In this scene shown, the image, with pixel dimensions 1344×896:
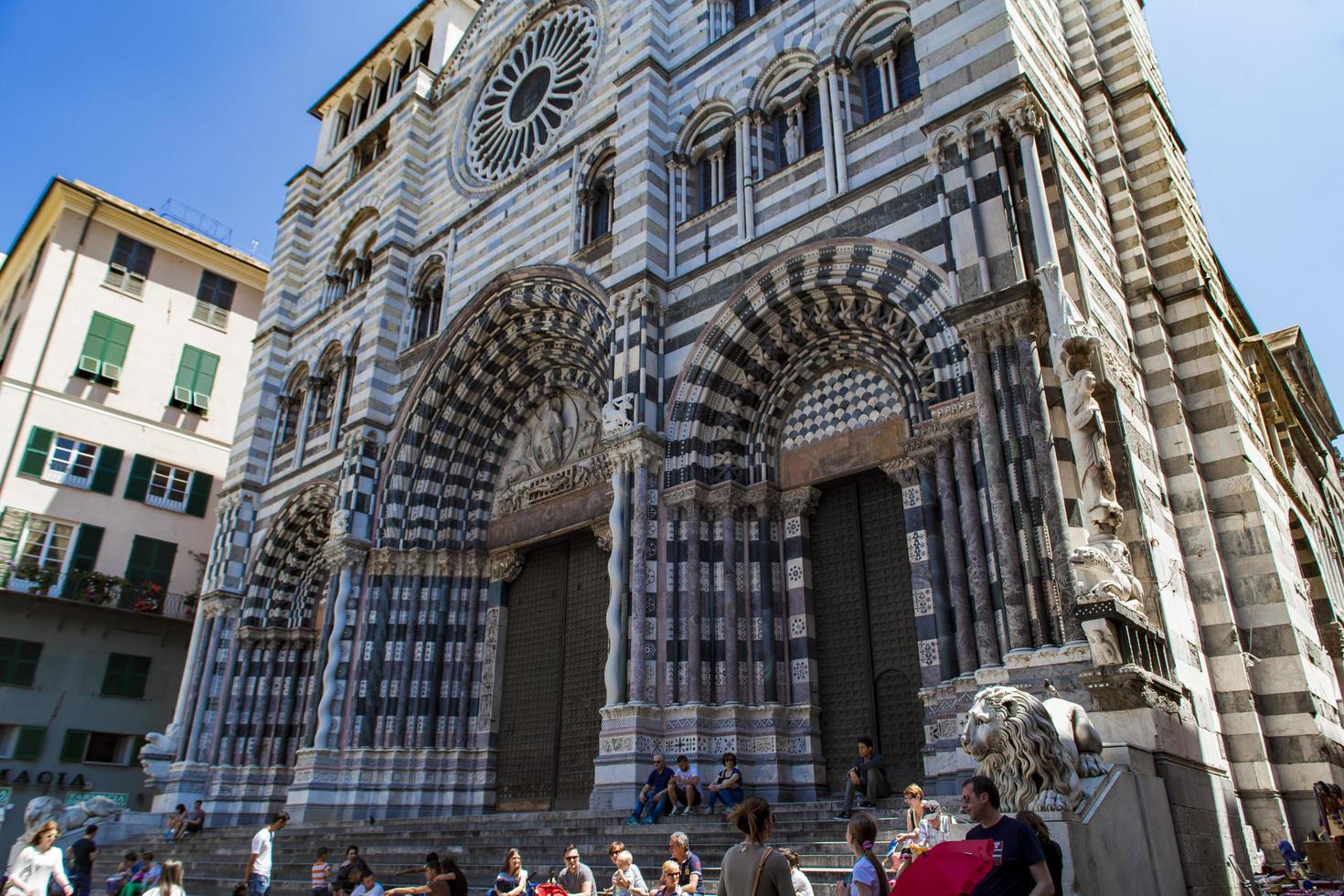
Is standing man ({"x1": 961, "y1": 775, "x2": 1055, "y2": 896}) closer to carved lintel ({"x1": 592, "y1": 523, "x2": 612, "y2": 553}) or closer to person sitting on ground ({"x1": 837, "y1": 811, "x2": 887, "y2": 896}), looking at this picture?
person sitting on ground ({"x1": 837, "y1": 811, "x2": 887, "y2": 896})

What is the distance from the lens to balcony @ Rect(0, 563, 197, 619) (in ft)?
74.7

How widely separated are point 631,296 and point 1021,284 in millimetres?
6586

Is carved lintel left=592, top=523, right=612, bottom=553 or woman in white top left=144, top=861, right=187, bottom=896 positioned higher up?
carved lintel left=592, top=523, right=612, bottom=553

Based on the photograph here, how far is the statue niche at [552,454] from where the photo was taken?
1708 centimetres

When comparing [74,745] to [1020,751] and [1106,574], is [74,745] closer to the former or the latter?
[1020,751]

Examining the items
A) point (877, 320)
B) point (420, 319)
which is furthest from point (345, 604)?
point (877, 320)

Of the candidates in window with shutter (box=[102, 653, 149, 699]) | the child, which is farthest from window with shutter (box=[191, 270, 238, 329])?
the child

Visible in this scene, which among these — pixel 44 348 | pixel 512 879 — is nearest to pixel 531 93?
pixel 44 348

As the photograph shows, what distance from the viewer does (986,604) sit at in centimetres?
1012

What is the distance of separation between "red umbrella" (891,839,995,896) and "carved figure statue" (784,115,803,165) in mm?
12418

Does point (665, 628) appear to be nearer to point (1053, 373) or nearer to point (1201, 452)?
point (1053, 373)

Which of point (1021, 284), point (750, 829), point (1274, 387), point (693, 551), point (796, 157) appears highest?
point (796, 157)

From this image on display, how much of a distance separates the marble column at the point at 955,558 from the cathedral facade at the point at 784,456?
0.14ft

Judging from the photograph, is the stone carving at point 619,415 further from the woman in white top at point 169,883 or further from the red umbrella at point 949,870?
the red umbrella at point 949,870
